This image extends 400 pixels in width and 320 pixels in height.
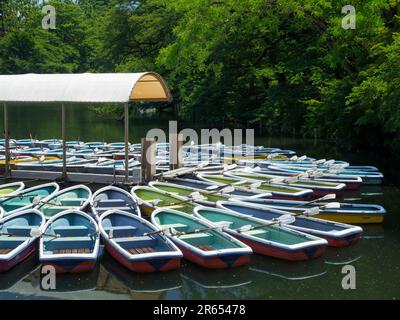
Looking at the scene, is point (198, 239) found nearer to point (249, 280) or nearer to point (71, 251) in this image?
point (249, 280)

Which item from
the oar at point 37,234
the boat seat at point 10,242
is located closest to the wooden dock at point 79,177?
the oar at point 37,234

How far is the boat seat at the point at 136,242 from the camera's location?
11320mm

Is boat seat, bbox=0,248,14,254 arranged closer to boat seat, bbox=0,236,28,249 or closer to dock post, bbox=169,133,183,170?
boat seat, bbox=0,236,28,249

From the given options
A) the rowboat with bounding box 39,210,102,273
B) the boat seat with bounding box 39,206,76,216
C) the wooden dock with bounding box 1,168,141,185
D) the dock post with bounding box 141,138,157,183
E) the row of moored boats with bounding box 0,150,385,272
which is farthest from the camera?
the wooden dock with bounding box 1,168,141,185

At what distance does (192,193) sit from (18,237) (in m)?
4.91

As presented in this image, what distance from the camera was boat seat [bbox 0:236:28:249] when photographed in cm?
1127

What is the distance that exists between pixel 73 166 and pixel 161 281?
8682 millimetres

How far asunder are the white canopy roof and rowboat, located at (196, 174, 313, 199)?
2870 mm

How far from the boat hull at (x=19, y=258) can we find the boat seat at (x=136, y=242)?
1.76 meters

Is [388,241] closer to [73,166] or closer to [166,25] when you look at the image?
[73,166]

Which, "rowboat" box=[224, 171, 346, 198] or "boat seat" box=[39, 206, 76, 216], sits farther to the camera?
"rowboat" box=[224, 171, 346, 198]

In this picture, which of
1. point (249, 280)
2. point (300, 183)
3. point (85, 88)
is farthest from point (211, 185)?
point (249, 280)

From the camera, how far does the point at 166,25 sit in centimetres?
4534

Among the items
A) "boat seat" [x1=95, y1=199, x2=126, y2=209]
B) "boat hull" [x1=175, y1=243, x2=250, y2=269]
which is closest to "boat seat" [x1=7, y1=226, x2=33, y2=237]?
"boat seat" [x1=95, y1=199, x2=126, y2=209]
